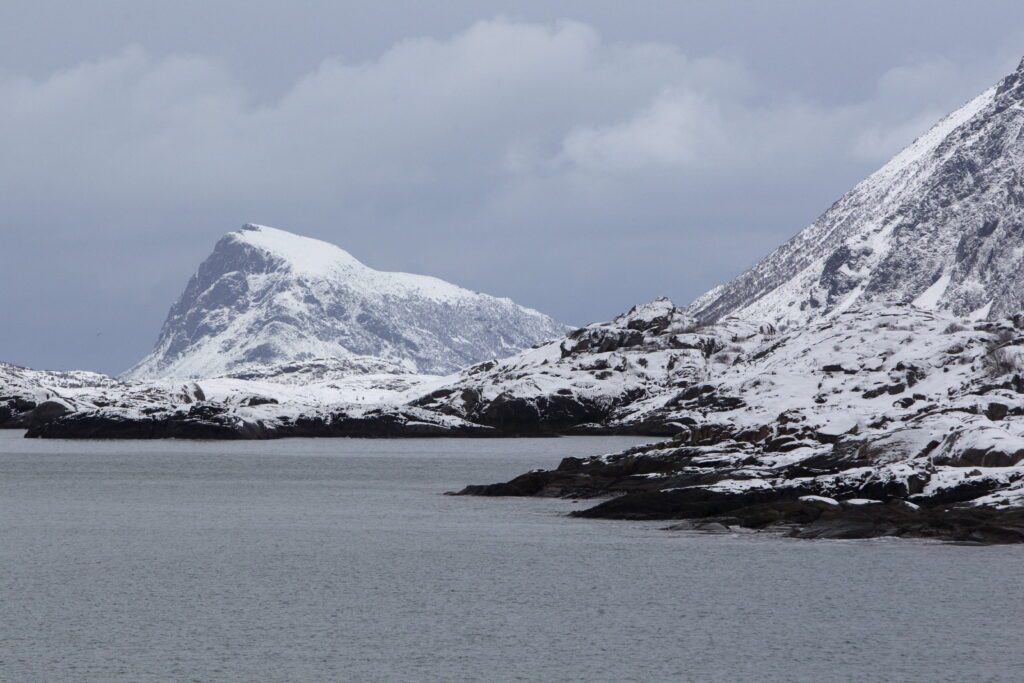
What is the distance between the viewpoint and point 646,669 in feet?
137

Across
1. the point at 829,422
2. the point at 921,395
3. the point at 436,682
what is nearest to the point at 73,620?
the point at 436,682

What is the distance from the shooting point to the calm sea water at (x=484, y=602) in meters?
42.2

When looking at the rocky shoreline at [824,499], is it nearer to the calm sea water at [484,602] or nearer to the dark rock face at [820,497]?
the dark rock face at [820,497]

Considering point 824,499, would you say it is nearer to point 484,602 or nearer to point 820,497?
point 820,497

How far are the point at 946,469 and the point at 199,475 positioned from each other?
85.7 meters

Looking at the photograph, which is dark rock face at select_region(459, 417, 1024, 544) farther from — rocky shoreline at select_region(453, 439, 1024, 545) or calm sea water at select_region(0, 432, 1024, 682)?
A: calm sea water at select_region(0, 432, 1024, 682)

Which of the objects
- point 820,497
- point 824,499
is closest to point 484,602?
point 824,499

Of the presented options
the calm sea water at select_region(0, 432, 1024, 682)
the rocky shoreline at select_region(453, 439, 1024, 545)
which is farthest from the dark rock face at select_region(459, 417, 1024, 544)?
the calm sea water at select_region(0, 432, 1024, 682)

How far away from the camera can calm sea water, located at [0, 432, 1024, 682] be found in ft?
139

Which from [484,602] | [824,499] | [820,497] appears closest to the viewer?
[484,602]

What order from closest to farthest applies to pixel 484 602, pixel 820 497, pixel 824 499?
pixel 484 602, pixel 824 499, pixel 820 497

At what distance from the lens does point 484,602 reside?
5431 cm

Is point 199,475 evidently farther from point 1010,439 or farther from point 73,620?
point 73,620

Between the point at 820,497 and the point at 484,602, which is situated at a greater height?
the point at 820,497
